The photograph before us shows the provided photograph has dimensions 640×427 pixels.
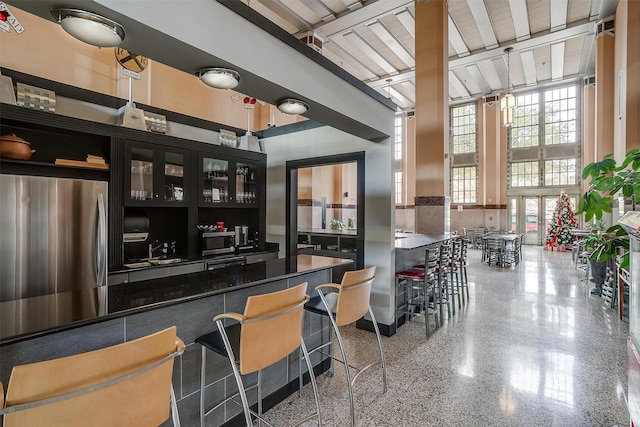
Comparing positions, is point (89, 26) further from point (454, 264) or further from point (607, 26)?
point (607, 26)

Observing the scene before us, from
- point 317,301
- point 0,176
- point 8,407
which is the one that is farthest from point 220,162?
point 8,407

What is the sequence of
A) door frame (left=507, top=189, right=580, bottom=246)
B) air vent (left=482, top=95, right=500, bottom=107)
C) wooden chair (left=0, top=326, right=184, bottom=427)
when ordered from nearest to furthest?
1. wooden chair (left=0, top=326, right=184, bottom=427)
2. door frame (left=507, top=189, right=580, bottom=246)
3. air vent (left=482, top=95, right=500, bottom=107)

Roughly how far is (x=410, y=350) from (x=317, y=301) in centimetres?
150

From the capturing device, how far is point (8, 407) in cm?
86

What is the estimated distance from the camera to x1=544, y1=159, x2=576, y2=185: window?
452 inches

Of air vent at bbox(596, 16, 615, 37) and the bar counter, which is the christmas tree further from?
the bar counter

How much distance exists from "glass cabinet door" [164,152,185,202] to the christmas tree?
36.5 feet

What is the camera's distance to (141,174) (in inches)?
140

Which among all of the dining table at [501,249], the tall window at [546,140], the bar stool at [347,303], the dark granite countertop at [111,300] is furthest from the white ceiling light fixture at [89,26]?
the tall window at [546,140]

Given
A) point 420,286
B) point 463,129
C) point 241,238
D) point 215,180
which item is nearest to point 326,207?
point 241,238

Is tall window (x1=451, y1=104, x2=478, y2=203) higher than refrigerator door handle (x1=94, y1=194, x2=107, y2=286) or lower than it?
higher

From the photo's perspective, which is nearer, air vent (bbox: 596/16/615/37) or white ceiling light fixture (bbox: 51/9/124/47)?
white ceiling light fixture (bbox: 51/9/124/47)

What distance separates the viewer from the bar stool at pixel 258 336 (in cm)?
155

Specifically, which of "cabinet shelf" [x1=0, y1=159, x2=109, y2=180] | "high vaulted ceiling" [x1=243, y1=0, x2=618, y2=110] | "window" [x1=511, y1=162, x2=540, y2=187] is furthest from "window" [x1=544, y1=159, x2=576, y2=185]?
"cabinet shelf" [x1=0, y1=159, x2=109, y2=180]
